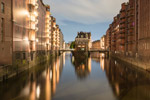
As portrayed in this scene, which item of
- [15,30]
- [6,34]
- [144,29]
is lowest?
[6,34]

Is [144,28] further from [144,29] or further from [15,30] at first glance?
[15,30]

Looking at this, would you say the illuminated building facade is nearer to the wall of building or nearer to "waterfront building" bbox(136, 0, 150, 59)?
the wall of building

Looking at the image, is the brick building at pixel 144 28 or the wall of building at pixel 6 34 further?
the brick building at pixel 144 28

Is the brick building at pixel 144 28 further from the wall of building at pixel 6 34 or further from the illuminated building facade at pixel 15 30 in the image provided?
the wall of building at pixel 6 34

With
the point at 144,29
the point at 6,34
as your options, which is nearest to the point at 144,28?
the point at 144,29

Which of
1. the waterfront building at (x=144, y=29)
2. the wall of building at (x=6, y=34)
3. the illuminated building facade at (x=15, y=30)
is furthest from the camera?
the waterfront building at (x=144, y=29)

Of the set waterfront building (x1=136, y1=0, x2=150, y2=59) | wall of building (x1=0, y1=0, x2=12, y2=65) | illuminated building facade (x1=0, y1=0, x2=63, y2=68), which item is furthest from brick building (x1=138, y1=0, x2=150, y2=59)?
wall of building (x1=0, y1=0, x2=12, y2=65)

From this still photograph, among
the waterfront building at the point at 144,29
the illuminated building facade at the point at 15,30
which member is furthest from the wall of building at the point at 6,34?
the waterfront building at the point at 144,29

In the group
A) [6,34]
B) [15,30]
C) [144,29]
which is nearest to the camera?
[6,34]

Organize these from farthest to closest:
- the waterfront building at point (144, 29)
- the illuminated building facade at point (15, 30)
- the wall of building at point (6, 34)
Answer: the waterfront building at point (144, 29)
the illuminated building facade at point (15, 30)
the wall of building at point (6, 34)

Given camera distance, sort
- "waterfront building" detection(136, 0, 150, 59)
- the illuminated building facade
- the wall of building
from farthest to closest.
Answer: "waterfront building" detection(136, 0, 150, 59) < the illuminated building facade < the wall of building

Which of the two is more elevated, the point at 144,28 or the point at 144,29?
the point at 144,28

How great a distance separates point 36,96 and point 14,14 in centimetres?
2278

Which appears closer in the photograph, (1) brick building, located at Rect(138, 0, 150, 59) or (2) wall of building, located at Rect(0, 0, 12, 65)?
(2) wall of building, located at Rect(0, 0, 12, 65)
